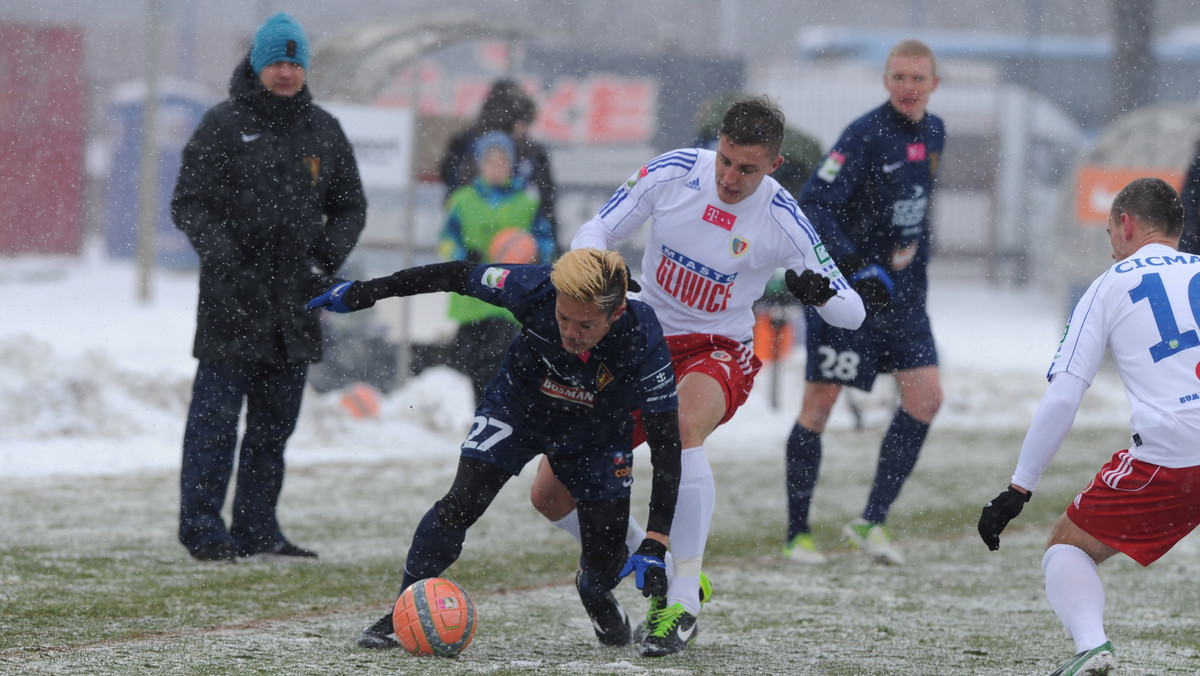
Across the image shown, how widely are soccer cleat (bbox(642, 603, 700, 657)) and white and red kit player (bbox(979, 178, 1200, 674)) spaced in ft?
3.39

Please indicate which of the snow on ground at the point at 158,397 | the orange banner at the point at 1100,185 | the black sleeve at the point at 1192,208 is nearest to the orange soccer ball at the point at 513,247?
the snow on ground at the point at 158,397

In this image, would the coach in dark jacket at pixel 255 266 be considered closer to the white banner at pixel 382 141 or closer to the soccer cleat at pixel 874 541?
the soccer cleat at pixel 874 541

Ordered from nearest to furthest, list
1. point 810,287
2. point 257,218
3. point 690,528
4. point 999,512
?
point 999,512, point 690,528, point 810,287, point 257,218

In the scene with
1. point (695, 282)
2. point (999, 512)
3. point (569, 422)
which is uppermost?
point (695, 282)

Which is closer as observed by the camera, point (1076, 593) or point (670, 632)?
point (1076, 593)

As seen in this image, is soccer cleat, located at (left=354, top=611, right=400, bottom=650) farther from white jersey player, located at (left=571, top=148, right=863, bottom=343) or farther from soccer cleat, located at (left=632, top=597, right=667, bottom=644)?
white jersey player, located at (left=571, top=148, right=863, bottom=343)

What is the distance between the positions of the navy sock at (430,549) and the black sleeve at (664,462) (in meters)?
0.60

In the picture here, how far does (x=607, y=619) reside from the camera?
184 inches

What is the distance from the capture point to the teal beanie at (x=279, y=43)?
5828mm

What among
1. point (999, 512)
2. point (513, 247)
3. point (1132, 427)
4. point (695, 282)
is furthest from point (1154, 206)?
point (513, 247)

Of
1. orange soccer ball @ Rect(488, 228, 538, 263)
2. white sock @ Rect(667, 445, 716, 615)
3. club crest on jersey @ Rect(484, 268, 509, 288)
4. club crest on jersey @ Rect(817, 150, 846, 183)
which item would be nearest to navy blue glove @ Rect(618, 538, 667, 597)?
white sock @ Rect(667, 445, 716, 615)

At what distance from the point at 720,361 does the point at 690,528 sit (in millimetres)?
670

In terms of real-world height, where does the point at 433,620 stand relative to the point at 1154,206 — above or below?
below

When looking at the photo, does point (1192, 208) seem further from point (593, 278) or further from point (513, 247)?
point (513, 247)
